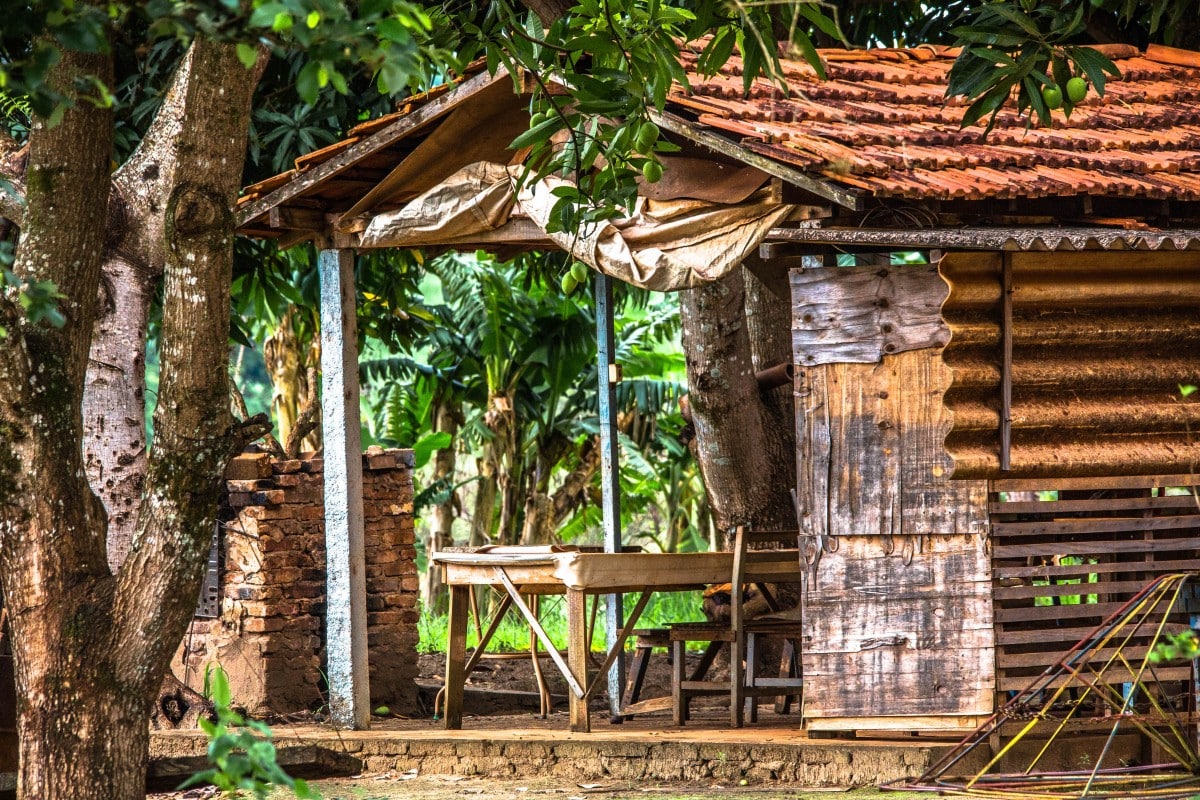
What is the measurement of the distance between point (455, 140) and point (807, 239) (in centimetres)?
226

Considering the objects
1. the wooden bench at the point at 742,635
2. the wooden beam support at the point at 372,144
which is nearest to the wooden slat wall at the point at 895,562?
the wooden bench at the point at 742,635

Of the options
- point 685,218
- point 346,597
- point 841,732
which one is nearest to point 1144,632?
point 841,732

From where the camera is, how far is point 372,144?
740cm

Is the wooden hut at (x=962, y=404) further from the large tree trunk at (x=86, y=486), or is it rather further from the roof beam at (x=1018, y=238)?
the large tree trunk at (x=86, y=486)

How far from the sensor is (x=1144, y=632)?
21.9ft

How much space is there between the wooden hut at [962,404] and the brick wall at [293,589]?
121 inches

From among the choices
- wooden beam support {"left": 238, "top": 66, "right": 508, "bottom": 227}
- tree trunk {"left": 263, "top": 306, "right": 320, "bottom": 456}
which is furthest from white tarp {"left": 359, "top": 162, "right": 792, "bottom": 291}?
tree trunk {"left": 263, "top": 306, "right": 320, "bottom": 456}

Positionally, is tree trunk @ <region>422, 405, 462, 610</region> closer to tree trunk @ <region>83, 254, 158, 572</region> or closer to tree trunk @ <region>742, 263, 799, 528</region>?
tree trunk @ <region>742, 263, 799, 528</region>

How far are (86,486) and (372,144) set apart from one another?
2.78 meters

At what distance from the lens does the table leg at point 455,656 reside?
7547 millimetres

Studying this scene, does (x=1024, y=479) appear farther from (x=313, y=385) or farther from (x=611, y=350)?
(x=313, y=385)

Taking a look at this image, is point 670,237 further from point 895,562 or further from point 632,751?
point 632,751

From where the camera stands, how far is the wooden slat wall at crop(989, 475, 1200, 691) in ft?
21.4

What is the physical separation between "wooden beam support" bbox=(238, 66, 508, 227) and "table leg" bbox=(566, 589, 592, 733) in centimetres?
246
